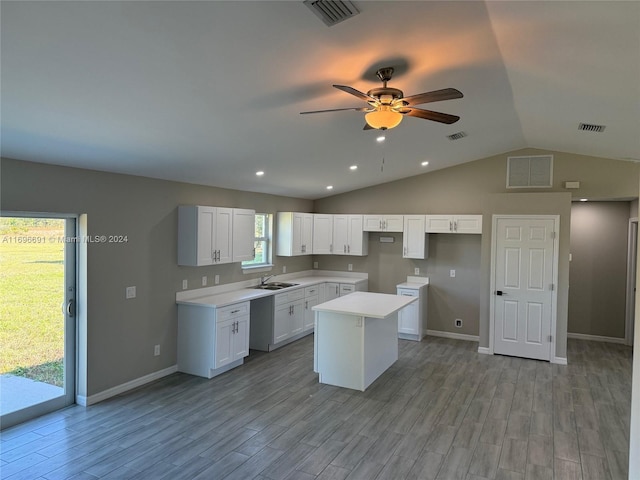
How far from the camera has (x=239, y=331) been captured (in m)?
5.29

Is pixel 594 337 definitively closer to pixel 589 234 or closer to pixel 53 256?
pixel 589 234

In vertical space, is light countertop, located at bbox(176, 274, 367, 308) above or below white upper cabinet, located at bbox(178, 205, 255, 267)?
below

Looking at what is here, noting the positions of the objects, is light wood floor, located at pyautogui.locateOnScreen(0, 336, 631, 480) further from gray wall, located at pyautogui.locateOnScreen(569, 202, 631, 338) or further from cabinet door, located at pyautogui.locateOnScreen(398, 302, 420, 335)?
gray wall, located at pyautogui.locateOnScreen(569, 202, 631, 338)

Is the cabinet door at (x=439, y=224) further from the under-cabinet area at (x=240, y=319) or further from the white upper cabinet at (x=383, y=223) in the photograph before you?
the under-cabinet area at (x=240, y=319)

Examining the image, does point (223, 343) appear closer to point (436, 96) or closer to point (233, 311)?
point (233, 311)

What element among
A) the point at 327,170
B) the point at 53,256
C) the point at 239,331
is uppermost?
the point at 327,170

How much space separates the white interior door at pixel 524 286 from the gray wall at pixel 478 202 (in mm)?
141

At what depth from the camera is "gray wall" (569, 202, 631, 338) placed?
6621 mm

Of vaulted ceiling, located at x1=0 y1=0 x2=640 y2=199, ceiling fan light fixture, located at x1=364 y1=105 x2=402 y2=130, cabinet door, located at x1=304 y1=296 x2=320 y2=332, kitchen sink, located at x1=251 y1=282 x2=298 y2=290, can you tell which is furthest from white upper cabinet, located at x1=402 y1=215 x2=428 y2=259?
ceiling fan light fixture, located at x1=364 y1=105 x2=402 y2=130

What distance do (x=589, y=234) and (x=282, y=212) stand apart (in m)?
5.29

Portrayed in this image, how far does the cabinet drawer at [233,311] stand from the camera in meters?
4.96

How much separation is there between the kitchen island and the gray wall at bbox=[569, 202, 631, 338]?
3895 millimetres

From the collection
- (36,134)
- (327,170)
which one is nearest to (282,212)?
(327,170)

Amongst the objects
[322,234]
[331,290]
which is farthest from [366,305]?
[322,234]
